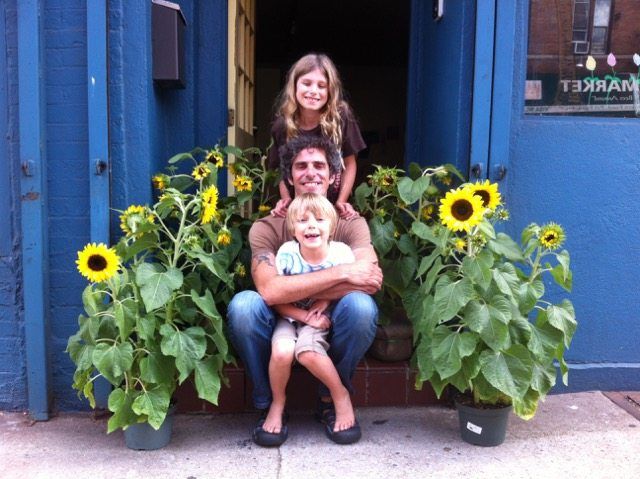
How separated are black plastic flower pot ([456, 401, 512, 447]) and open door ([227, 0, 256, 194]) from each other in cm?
182

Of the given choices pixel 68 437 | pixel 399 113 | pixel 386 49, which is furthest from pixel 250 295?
pixel 399 113

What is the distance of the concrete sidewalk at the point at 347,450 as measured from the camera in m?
2.49

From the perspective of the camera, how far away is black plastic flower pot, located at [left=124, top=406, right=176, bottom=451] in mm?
2641

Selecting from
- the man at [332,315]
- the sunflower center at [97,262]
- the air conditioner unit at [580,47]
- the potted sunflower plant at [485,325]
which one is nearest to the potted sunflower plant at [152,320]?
the sunflower center at [97,262]

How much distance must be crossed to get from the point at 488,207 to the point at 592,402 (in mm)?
1290

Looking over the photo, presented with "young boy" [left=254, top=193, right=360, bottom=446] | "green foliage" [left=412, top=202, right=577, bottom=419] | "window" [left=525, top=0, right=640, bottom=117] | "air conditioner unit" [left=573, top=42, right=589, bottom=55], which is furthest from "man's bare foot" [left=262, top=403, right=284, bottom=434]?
"air conditioner unit" [left=573, top=42, right=589, bottom=55]

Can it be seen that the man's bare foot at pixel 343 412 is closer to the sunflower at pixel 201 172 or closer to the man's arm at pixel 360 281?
the man's arm at pixel 360 281

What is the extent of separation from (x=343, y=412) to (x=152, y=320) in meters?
0.90

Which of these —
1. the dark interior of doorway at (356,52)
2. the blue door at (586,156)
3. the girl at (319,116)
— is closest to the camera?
the girl at (319,116)

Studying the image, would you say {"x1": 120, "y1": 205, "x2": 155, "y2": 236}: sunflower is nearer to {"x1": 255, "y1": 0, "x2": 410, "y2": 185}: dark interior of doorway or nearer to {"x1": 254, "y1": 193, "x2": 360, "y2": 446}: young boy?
{"x1": 254, "y1": 193, "x2": 360, "y2": 446}: young boy

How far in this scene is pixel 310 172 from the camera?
2875 millimetres

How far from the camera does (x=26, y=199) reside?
2891 millimetres

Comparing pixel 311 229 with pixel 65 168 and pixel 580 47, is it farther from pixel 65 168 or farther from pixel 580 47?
pixel 580 47

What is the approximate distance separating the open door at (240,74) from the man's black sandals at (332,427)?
1.42m
